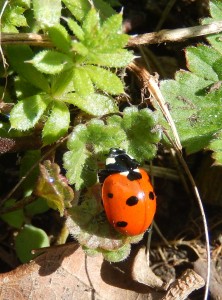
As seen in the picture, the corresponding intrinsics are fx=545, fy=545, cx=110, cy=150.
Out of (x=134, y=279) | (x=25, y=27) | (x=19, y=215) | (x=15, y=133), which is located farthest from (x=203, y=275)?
(x=25, y=27)

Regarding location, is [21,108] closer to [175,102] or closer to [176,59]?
[175,102]

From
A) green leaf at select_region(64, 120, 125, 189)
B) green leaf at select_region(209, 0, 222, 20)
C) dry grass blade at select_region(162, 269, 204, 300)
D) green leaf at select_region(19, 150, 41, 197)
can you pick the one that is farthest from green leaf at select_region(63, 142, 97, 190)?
green leaf at select_region(209, 0, 222, 20)

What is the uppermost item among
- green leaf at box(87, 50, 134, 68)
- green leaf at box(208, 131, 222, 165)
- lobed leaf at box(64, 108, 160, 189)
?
green leaf at box(87, 50, 134, 68)

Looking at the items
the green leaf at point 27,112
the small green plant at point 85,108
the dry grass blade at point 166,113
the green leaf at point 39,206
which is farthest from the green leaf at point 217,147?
the green leaf at point 39,206

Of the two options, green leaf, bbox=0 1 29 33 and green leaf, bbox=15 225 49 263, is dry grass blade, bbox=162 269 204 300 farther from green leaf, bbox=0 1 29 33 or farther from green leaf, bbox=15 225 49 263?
green leaf, bbox=0 1 29 33

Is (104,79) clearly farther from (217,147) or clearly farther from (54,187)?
(217,147)

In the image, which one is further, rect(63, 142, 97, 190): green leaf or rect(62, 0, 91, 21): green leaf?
rect(62, 0, 91, 21): green leaf

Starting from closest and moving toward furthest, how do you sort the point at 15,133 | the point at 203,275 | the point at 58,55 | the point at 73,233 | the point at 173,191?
the point at 58,55
the point at 73,233
the point at 15,133
the point at 203,275
the point at 173,191
